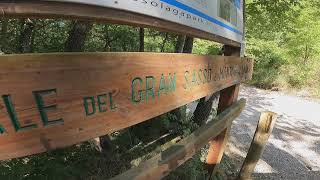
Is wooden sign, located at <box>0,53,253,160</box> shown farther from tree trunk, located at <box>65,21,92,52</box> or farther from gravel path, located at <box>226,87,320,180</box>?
gravel path, located at <box>226,87,320,180</box>

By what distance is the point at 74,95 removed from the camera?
4.23 feet

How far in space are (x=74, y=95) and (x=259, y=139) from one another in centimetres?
341

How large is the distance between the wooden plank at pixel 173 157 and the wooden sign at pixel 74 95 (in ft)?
0.96

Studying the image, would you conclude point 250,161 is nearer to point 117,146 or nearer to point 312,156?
point 117,146

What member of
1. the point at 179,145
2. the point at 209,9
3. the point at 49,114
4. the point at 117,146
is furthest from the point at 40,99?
the point at 117,146

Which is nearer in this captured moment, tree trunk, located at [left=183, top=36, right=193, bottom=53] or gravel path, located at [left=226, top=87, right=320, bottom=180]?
tree trunk, located at [left=183, top=36, right=193, bottom=53]

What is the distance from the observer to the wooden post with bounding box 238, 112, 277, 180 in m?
4.27

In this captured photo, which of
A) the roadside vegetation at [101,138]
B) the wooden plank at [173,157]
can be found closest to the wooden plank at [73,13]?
the wooden plank at [173,157]

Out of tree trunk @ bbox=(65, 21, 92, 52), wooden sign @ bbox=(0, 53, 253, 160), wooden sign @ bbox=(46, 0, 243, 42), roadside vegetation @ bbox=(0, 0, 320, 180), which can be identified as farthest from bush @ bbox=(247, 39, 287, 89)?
wooden sign @ bbox=(0, 53, 253, 160)

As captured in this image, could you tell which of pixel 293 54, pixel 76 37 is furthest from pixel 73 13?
pixel 293 54

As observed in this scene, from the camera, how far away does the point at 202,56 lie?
7.69 ft

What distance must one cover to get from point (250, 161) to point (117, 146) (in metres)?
1.76

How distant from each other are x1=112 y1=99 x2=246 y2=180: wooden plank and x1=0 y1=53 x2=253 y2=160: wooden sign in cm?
29

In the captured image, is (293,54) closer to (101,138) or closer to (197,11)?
(101,138)
